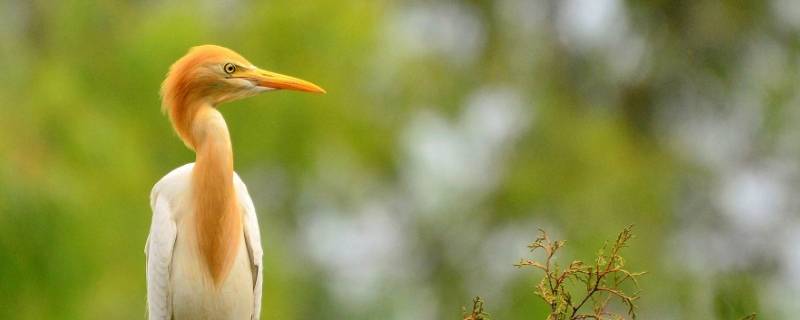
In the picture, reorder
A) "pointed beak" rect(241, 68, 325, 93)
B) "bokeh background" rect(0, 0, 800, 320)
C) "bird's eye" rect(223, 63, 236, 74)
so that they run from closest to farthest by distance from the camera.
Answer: "pointed beak" rect(241, 68, 325, 93) → "bird's eye" rect(223, 63, 236, 74) → "bokeh background" rect(0, 0, 800, 320)

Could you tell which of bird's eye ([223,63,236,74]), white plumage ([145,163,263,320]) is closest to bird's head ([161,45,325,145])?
bird's eye ([223,63,236,74])

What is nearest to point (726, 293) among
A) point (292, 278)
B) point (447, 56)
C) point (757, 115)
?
point (292, 278)

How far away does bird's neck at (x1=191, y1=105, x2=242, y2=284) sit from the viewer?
3.26 m

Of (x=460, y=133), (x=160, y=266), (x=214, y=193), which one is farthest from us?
(x=460, y=133)

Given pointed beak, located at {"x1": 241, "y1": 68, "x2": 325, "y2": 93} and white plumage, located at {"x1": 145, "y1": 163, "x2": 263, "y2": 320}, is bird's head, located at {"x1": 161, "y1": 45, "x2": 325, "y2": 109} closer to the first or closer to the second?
pointed beak, located at {"x1": 241, "y1": 68, "x2": 325, "y2": 93}

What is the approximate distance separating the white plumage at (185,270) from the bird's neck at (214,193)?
0.06 ft

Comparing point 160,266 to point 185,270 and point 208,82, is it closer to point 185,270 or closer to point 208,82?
point 185,270

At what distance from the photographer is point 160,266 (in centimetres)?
320

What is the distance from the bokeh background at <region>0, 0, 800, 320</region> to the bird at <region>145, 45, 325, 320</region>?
1.63 meters

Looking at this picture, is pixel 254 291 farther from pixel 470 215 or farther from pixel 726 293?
pixel 470 215

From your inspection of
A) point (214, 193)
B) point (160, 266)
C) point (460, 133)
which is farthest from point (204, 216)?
point (460, 133)

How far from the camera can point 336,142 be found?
602 cm

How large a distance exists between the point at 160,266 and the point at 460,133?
3304 mm

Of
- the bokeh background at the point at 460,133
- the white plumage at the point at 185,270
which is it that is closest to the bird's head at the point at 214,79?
the white plumage at the point at 185,270
